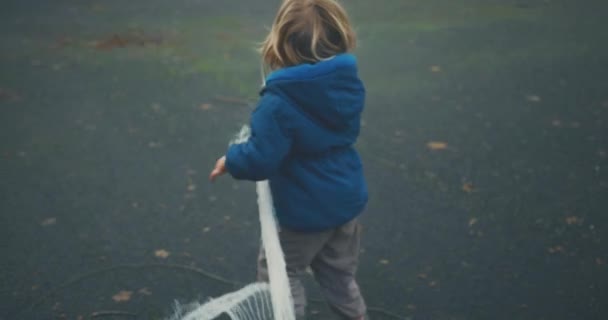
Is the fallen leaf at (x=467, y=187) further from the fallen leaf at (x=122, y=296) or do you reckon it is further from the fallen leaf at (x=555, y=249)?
the fallen leaf at (x=122, y=296)

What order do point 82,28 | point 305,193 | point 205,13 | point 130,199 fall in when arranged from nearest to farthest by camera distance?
point 305,193 → point 130,199 → point 82,28 → point 205,13

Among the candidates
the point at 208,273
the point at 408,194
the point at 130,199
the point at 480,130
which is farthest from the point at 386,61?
the point at 208,273

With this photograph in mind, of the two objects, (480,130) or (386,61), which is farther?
(386,61)

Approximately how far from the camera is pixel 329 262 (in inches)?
103

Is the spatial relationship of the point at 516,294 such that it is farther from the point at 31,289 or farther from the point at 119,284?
the point at 31,289

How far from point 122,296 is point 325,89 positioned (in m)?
1.55

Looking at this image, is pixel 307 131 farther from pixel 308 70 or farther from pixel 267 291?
pixel 267 291

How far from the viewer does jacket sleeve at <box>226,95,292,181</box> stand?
2.17 metres

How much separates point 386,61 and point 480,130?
1635 mm

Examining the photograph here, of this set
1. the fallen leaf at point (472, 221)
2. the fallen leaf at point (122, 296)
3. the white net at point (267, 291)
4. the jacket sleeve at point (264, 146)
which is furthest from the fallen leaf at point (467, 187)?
the jacket sleeve at point (264, 146)

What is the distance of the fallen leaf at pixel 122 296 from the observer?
317 centimetres

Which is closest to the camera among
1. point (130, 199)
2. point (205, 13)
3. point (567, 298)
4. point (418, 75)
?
point (567, 298)

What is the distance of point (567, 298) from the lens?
3172 millimetres

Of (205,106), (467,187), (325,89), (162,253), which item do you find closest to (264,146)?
(325,89)
